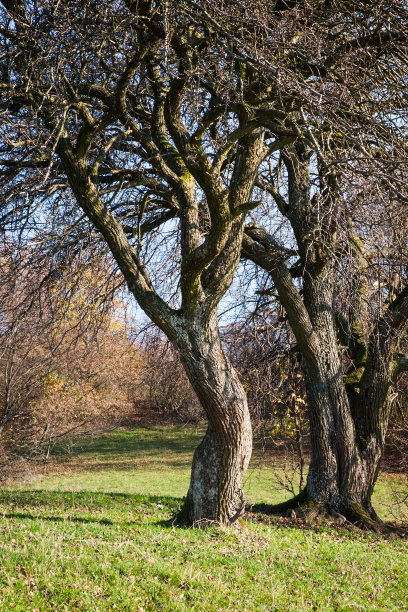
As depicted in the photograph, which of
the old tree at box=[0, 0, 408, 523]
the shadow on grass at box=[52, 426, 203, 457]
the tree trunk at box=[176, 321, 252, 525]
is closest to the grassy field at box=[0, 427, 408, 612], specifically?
the tree trunk at box=[176, 321, 252, 525]

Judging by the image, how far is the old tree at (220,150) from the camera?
16.6 ft

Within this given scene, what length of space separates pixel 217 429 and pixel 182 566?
180 cm

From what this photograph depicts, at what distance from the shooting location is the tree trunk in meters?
5.69

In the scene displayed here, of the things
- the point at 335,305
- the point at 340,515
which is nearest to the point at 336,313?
the point at 335,305

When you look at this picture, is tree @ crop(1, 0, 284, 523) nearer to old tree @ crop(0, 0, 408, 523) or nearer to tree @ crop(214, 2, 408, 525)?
old tree @ crop(0, 0, 408, 523)

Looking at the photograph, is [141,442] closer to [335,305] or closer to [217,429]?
[335,305]

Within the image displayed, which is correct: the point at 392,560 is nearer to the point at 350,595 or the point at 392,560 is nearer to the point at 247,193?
the point at 350,595

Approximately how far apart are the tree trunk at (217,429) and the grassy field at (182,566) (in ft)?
1.07

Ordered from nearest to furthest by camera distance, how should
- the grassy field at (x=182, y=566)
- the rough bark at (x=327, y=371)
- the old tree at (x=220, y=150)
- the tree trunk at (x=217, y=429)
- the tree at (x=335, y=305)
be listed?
the grassy field at (x=182, y=566) < the old tree at (x=220, y=150) < the tree trunk at (x=217, y=429) < the tree at (x=335, y=305) < the rough bark at (x=327, y=371)

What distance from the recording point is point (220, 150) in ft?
18.2

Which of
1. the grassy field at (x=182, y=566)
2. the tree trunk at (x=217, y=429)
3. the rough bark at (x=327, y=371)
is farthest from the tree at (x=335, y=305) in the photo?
the tree trunk at (x=217, y=429)

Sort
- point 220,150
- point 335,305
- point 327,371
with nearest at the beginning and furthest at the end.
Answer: point 220,150
point 327,371
point 335,305

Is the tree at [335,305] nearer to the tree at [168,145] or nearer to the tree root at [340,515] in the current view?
the tree root at [340,515]

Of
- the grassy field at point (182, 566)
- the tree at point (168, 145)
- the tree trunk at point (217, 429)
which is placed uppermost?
the tree at point (168, 145)
